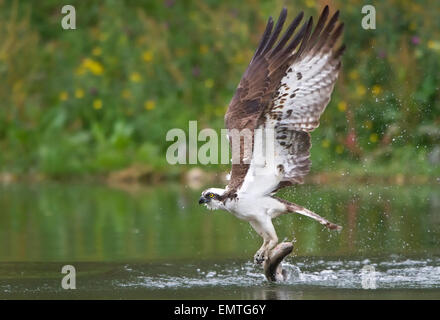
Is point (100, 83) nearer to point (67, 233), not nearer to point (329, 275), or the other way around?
point (67, 233)

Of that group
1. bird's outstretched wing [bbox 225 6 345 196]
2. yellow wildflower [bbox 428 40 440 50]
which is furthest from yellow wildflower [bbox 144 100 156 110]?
bird's outstretched wing [bbox 225 6 345 196]

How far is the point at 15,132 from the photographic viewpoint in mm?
16953

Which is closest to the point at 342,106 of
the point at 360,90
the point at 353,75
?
the point at 360,90

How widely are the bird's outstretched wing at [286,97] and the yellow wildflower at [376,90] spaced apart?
5968mm

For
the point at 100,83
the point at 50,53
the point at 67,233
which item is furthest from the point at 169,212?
the point at 50,53

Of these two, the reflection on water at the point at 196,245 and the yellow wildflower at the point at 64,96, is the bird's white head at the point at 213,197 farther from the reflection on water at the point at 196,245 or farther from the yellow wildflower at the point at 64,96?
the yellow wildflower at the point at 64,96

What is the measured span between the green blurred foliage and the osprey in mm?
5731

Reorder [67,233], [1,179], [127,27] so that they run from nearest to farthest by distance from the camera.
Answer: [67,233] → [1,179] → [127,27]

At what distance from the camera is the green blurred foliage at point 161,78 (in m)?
14.7

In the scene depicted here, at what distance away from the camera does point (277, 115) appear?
8656mm

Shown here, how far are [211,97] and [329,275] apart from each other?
856cm

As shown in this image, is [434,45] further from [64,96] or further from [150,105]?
[64,96]

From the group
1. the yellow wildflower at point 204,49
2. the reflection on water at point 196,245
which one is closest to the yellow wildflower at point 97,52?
the yellow wildflower at point 204,49

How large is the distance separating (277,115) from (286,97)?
176mm
